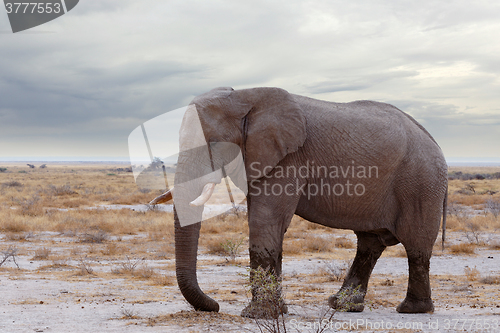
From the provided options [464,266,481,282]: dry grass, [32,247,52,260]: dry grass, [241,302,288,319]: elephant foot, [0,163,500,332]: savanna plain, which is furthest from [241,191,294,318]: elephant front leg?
[32,247,52,260]: dry grass

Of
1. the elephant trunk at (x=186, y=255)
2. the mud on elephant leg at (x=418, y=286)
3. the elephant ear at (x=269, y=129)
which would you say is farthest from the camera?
the mud on elephant leg at (x=418, y=286)

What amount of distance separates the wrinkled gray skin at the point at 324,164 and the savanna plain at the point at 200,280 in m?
0.56

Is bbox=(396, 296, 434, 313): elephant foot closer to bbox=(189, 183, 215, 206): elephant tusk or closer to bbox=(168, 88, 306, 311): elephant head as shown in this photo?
bbox=(168, 88, 306, 311): elephant head

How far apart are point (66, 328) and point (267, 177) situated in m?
3.21

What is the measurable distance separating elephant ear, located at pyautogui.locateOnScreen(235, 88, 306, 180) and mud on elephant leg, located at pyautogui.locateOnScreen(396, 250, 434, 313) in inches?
103

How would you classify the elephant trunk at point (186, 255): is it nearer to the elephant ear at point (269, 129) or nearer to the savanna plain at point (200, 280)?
the savanna plain at point (200, 280)

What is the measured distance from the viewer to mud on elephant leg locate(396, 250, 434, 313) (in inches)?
285

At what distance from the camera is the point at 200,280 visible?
10.0m

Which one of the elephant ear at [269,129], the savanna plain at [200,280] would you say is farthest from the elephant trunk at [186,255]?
the elephant ear at [269,129]

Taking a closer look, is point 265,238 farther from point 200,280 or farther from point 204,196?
point 200,280

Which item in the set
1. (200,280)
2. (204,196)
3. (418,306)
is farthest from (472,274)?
(204,196)

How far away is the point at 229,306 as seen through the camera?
296 inches

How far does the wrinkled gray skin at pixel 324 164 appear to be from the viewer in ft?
20.6

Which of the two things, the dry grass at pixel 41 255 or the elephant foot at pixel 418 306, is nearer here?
the elephant foot at pixel 418 306
